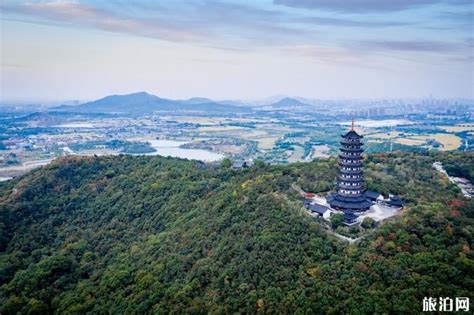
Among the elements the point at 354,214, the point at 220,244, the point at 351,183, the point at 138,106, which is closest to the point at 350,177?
the point at 351,183

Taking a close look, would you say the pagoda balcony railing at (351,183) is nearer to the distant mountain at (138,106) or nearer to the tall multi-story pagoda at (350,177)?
the tall multi-story pagoda at (350,177)

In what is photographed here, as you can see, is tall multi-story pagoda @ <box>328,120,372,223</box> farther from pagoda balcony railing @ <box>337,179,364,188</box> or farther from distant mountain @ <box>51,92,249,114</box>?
distant mountain @ <box>51,92,249,114</box>

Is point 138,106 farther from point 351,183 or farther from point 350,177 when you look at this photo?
point 351,183

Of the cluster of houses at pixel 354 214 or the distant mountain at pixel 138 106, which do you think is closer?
the cluster of houses at pixel 354 214

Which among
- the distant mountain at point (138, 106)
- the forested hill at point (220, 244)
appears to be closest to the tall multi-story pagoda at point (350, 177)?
the forested hill at point (220, 244)

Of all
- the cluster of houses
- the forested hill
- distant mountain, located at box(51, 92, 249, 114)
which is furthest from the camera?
distant mountain, located at box(51, 92, 249, 114)

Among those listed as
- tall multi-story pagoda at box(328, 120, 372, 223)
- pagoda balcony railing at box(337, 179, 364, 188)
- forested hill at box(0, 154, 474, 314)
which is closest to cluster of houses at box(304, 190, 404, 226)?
tall multi-story pagoda at box(328, 120, 372, 223)
